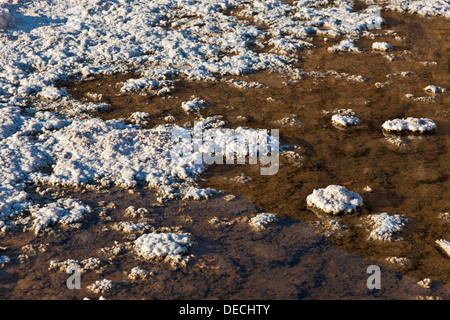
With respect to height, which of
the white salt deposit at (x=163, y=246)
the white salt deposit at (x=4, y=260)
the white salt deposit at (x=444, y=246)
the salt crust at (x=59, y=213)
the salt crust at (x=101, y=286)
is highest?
the white salt deposit at (x=444, y=246)

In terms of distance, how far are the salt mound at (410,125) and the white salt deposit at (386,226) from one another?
1.15 m

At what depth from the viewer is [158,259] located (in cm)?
258

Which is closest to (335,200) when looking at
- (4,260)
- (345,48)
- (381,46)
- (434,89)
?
(4,260)

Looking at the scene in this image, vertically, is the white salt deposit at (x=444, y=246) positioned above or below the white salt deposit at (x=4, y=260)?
above

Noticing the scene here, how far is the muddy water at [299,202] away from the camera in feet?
7.95

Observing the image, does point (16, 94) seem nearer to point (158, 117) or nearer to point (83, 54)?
point (83, 54)

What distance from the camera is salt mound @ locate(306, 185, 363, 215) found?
292 centimetres

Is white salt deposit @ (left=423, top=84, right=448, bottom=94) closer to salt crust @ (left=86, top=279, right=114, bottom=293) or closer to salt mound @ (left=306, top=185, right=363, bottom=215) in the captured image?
salt mound @ (left=306, top=185, right=363, bottom=215)

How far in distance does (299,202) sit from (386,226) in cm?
56

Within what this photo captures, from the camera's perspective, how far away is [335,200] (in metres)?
2.96

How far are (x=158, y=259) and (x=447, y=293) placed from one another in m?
1.49

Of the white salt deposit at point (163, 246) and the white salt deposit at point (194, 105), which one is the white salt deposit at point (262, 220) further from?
the white salt deposit at point (194, 105)

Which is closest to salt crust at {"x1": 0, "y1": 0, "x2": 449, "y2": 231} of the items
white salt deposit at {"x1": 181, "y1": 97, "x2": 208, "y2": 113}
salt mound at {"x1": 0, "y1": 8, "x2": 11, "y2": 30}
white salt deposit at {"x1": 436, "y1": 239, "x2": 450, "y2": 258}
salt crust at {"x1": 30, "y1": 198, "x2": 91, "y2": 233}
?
salt mound at {"x1": 0, "y1": 8, "x2": 11, "y2": 30}

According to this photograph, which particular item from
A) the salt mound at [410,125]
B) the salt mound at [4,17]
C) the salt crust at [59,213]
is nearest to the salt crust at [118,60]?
the salt mound at [4,17]
